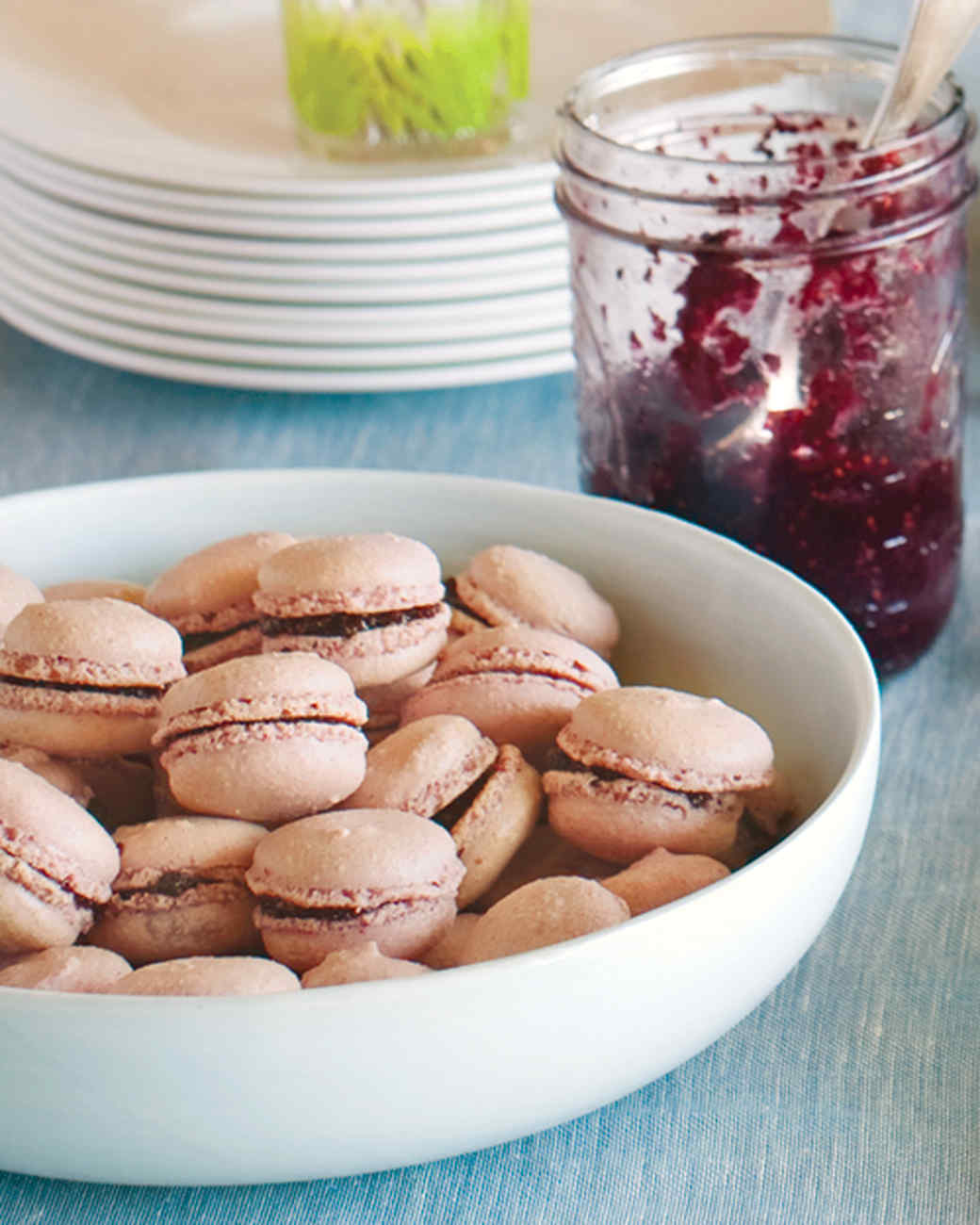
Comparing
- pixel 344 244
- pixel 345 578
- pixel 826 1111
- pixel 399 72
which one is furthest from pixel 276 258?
pixel 826 1111

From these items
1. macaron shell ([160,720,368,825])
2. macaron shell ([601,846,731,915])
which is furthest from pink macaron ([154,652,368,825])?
macaron shell ([601,846,731,915])

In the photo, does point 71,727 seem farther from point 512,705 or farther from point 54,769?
point 512,705

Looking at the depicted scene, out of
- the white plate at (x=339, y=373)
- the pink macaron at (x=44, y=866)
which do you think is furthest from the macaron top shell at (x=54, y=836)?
the white plate at (x=339, y=373)

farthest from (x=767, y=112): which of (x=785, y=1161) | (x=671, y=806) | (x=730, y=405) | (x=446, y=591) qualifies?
(x=785, y=1161)

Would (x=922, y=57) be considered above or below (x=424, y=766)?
above

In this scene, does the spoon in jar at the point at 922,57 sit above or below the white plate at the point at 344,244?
above

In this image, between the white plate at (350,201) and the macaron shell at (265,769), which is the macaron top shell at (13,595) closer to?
the macaron shell at (265,769)

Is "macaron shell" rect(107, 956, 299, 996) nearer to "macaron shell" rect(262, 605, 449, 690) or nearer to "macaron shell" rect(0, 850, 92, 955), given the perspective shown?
"macaron shell" rect(0, 850, 92, 955)
